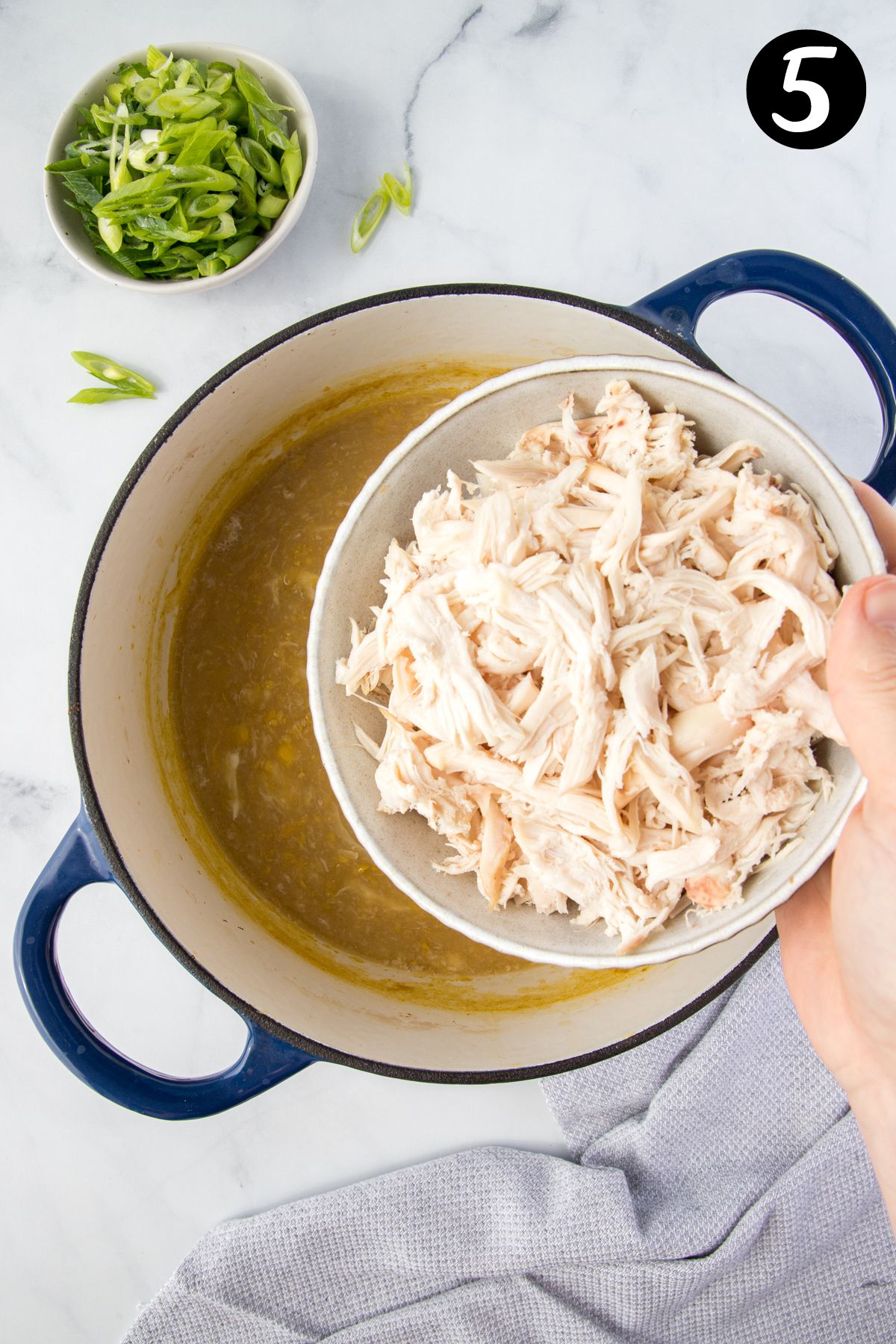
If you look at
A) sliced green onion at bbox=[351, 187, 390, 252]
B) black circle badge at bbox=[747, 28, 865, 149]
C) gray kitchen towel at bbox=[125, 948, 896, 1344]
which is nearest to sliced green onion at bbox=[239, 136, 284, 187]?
sliced green onion at bbox=[351, 187, 390, 252]

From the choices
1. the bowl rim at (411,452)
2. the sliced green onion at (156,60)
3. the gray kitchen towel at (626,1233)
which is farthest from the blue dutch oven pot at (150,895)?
the sliced green onion at (156,60)

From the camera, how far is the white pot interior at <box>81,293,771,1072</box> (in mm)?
1301

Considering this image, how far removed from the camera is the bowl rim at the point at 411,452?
106 cm

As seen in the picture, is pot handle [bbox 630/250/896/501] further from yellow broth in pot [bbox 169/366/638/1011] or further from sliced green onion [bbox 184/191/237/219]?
sliced green onion [bbox 184/191/237/219]

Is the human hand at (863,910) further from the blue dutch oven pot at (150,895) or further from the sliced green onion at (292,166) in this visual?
the sliced green onion at (292,166)

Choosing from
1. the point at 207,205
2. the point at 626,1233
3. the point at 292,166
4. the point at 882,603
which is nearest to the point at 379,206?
the point at 292,166

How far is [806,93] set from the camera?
5.06ft

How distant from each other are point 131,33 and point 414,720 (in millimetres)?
1219

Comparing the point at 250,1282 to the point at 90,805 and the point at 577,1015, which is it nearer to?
the point at 577,1015

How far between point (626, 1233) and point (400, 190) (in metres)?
1.57

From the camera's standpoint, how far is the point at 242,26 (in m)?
1.54

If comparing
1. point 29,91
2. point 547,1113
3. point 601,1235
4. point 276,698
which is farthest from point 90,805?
point 29,91

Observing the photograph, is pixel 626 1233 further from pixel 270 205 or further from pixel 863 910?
pixel 270 205

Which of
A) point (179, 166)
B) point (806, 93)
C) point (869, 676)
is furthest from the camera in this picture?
point (806, 93)
